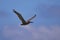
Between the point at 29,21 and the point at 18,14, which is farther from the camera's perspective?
the point at 29,21

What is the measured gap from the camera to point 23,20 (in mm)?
49906

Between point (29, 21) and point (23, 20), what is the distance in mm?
1851

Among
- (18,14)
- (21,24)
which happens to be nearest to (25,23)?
(21,24)

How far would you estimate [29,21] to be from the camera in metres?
51.2

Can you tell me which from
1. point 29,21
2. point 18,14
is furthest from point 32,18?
point 18,14

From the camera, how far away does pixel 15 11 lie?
4612cm

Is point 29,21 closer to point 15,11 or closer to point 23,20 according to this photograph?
point 23,20

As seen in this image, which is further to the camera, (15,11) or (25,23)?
(25,23)

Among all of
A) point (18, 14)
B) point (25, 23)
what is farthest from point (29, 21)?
point (18, 14)

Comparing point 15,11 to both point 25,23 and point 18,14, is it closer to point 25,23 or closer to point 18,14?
point 18,14

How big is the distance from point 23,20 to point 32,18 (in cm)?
200

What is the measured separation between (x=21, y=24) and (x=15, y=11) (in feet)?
17.2

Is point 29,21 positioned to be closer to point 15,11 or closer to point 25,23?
point 25,23

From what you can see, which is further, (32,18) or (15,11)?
(32,18)
